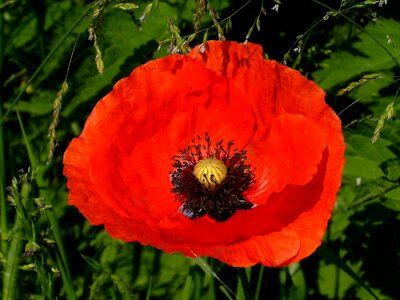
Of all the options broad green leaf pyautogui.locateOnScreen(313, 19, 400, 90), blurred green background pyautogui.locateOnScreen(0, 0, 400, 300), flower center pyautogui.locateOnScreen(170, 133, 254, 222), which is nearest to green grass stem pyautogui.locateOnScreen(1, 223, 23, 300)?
blurred green background pyautogui.locateOnScreen(0, 0, 400, 300)

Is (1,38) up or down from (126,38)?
up

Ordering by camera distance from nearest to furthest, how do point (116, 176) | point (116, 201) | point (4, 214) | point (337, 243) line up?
1. point (116, 201)
2. point (116, 176)
3. point (4, 214)
4. point (337, 243)

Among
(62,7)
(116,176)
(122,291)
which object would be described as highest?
(62,7)

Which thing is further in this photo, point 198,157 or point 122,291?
point 198,157

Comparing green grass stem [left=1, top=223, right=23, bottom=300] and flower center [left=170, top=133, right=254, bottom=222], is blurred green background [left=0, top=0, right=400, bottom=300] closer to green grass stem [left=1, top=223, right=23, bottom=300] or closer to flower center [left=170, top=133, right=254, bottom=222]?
green grass stem [left=1, top=223, right=23, bottom=300]

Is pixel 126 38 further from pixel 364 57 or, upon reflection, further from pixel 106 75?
pixel 364 57

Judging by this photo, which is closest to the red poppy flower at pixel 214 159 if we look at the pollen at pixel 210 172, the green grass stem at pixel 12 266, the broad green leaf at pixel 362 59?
the pollen at pixel 210 172

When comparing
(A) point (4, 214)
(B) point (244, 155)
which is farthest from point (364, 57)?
(A) point (4, 214)
